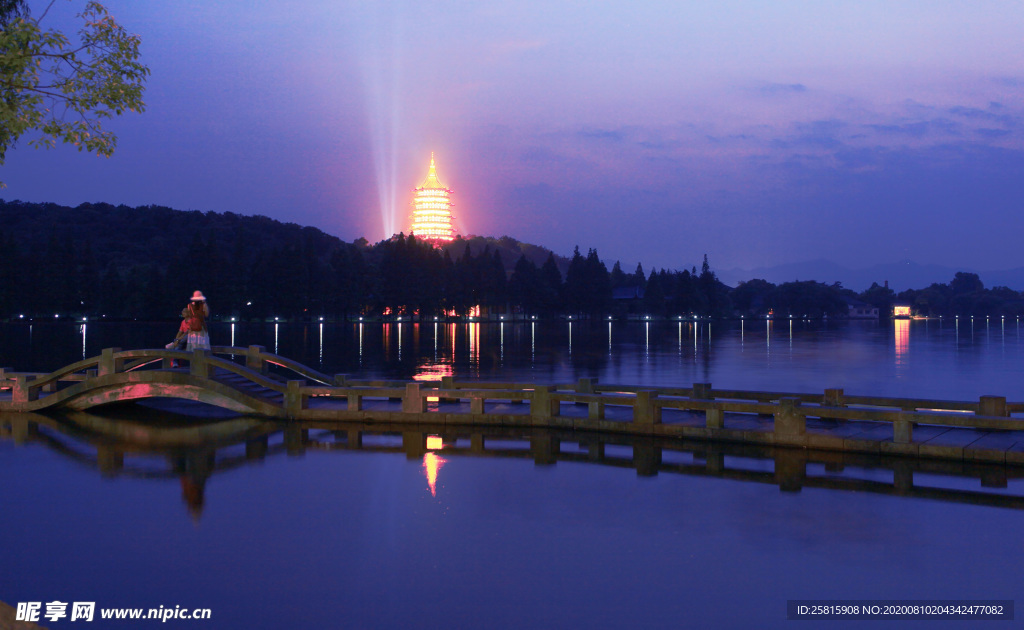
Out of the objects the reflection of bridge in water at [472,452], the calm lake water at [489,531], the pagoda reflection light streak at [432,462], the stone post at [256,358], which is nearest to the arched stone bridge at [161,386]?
the reflection of bridge in water at [472,452]

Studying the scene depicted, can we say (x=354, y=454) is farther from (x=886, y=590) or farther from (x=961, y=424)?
(x=961, y=424)

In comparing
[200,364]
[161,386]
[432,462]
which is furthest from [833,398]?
[161,386]

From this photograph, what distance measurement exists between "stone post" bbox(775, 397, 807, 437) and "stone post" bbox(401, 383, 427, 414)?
8.16 metres

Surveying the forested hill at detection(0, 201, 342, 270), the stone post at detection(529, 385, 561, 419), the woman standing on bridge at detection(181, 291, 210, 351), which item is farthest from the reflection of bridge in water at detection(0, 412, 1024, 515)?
the forested hill at detection(0, 201, 342, 270)

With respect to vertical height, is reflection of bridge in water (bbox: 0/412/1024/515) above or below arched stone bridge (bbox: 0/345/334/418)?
below

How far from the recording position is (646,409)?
676 inches

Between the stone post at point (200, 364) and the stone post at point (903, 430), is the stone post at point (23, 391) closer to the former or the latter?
the stone post at point (200, 364)

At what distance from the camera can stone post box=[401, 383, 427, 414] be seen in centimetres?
1898

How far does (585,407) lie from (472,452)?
528 centimetres

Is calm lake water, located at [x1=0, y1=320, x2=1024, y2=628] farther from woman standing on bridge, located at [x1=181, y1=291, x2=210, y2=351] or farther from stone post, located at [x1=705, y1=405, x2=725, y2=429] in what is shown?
woman standing on bridge, located at [x1=181, y1=291, x2=210, y2=351]

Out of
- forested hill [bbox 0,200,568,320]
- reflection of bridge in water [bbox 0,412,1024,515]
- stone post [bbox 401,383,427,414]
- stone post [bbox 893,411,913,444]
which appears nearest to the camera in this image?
reflection of bridge in water [bbox 0,412,1024,515]

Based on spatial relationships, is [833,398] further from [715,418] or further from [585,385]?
[585,385]

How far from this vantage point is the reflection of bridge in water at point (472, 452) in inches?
521

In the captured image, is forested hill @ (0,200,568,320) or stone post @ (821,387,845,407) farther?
forested hill @ (0,200,568,320)
